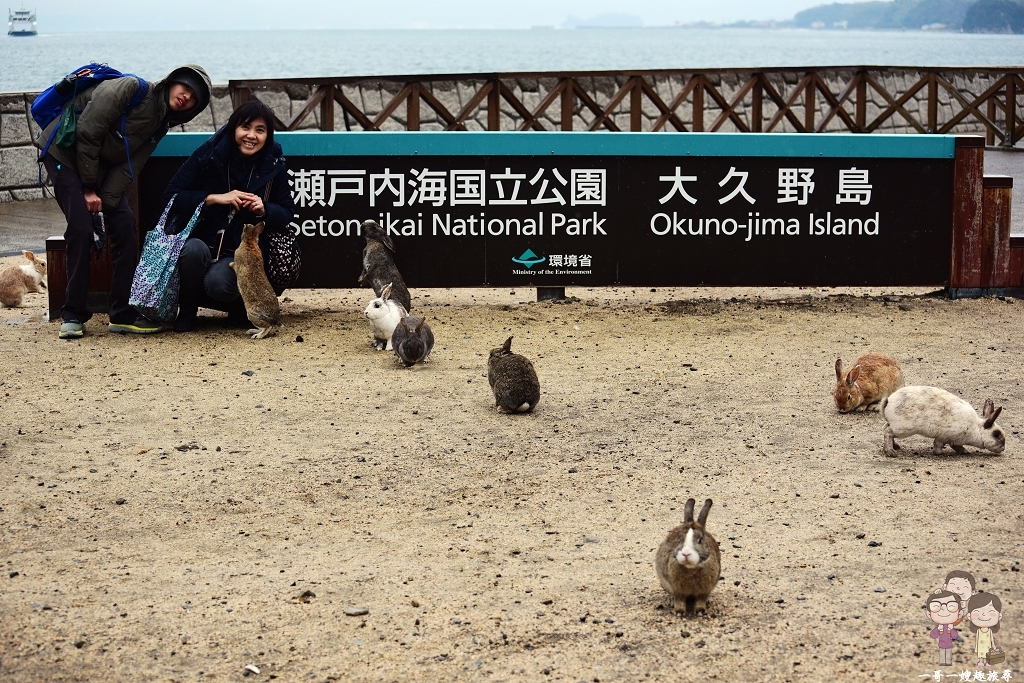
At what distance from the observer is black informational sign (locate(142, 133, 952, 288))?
9.61 metres

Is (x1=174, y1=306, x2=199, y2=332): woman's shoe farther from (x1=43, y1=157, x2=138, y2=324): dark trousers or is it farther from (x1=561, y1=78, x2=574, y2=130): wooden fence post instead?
(x1=561, y1=78, x2=574, y2=130): wooden fence post

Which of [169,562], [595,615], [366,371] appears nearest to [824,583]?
[595,615]

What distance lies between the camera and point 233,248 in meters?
8.95

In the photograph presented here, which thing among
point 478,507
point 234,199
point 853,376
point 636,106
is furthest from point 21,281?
point 636,106

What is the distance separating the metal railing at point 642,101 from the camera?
16594 millimetres

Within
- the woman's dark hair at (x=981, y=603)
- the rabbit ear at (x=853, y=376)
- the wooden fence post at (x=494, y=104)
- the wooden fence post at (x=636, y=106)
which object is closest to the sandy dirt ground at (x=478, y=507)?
the woman's dark hair at (x=981, y=603)

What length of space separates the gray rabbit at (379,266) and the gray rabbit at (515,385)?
1962mm

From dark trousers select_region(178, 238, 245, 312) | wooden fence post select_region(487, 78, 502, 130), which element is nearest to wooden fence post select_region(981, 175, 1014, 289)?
dark trousers select_region(178, 238, 245, 312)

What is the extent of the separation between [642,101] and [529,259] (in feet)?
40.2

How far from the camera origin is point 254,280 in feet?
28.2

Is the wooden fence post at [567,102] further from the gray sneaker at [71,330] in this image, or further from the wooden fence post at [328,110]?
the gray sneaker at [71,330]

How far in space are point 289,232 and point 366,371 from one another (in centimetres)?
178

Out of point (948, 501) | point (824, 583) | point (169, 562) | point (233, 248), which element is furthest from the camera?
point (233, 248)

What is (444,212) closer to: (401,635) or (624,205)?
(624,205)
